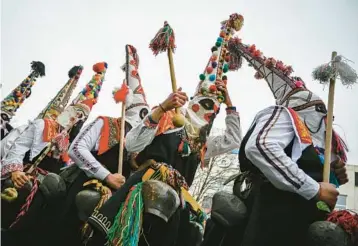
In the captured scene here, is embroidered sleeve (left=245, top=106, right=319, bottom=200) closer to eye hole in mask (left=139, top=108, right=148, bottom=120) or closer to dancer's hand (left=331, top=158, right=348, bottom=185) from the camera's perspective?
dancer's hand (left=331, top=158, right=348, bottom=185)

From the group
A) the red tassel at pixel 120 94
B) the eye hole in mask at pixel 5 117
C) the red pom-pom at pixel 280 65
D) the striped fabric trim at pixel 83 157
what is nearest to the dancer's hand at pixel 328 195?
the red pom-pom at pixel 280 65

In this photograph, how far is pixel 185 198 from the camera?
10.6 ft

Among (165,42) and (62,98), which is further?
(62,98)

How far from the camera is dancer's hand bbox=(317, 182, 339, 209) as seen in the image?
242 centimetres

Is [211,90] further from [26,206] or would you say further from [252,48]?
[26,206]

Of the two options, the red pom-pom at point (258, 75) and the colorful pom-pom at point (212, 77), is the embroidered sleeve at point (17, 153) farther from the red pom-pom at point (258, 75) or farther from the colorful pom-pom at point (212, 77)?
the red pom-pom at point (258, 75)

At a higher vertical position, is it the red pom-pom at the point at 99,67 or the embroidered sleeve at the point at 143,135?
the red pom-pom at the point at 99,67

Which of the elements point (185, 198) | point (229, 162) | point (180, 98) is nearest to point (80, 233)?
point (185, 198)

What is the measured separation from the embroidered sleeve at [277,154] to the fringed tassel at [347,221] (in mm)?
173

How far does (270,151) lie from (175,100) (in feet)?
3.28

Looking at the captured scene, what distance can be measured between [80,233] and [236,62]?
2302 millimetres

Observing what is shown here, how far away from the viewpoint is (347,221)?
7.63 ft

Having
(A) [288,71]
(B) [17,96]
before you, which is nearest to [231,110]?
(A) [288,71]

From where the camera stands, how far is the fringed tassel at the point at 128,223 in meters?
2.61
